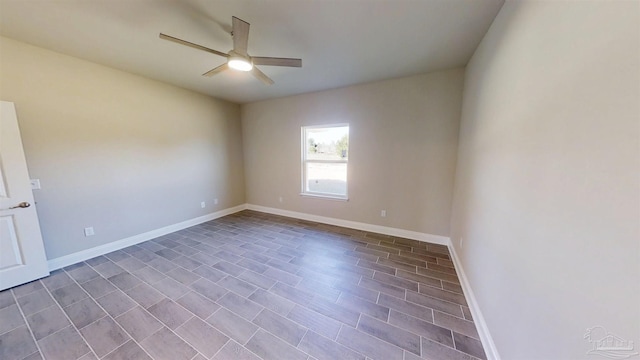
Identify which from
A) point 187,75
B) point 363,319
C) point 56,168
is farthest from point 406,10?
point 56,168

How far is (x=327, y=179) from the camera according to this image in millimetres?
4211

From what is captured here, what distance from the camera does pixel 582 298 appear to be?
2.39 feet

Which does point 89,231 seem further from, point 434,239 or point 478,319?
point 434,239

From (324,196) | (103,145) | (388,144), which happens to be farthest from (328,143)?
(103,145)

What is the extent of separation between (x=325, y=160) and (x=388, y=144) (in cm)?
127

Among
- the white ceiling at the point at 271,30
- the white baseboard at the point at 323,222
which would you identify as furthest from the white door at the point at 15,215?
the white ceiling at the point at 271,30

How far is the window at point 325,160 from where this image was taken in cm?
394

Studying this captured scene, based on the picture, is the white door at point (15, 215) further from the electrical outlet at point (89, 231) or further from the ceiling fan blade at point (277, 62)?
the ceiling fan blade at point (277, 62)

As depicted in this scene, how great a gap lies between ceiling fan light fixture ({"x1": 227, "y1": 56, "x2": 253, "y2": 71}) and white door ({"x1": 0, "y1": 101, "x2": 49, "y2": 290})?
88.1 inches

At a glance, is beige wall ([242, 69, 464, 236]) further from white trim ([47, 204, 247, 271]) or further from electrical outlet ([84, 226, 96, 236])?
electrical outlet ([84, 226, 96, 236])

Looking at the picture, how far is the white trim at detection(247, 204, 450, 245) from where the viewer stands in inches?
128

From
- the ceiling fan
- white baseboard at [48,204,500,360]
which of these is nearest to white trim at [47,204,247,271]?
white baseboard at [48,204,500,360]

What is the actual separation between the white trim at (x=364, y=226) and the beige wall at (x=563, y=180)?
1.69 m

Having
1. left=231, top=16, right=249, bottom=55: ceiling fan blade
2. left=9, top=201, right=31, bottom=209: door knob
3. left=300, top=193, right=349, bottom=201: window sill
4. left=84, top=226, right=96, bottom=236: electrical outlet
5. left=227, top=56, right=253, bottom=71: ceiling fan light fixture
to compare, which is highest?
left=231, top=16, right=249, bottom=55: ceiling fan blade
